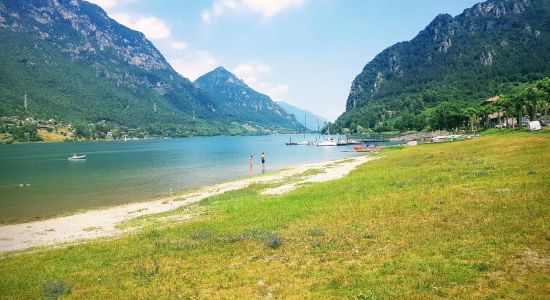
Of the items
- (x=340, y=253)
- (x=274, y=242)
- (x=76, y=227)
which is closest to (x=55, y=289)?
(x=274, y=242)

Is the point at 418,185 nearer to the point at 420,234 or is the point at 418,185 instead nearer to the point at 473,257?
the point at 420,234

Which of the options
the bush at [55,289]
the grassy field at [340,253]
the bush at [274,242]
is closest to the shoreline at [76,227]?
the grassy field at [340,253]

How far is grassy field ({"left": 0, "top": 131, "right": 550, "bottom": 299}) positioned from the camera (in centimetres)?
1430

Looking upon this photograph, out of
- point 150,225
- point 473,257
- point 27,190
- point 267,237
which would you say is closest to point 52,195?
point 27,190

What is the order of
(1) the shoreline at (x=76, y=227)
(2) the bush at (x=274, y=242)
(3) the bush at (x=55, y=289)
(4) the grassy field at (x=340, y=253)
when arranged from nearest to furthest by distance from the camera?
(4) the grassy field at (x=340, y=253) → (3) the bush at (x=55, y=289) → (2) the bush at (x=274, y=242) → (1) the shoreline at (x=76, y=227)

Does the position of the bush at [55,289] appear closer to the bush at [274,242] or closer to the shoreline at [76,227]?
the bush at [274,242]

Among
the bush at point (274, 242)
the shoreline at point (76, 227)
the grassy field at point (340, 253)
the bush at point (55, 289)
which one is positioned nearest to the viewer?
the grassy field at point (340, 253)

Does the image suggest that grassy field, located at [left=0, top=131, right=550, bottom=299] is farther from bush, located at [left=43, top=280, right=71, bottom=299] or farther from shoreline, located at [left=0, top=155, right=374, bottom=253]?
shoreline, located at [left=0, top=155, right=374, bottom=253]

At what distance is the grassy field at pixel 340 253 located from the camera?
46.9 ft

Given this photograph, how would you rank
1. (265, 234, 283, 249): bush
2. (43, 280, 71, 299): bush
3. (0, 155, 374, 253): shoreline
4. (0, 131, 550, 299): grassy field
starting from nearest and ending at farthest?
(0, 131, 550, 299): grassy field → (43, 280, 71, 299): bush → (265, 234, 283, 249): bush → (0, 155, 374, 253): shoreline

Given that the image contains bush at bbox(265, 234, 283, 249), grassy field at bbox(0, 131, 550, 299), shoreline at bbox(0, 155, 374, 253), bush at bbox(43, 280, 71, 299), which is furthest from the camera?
shoreline at bbox(0, 155, 374, 253)

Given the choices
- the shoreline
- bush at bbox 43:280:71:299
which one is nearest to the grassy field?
bush at bbox 43:280:71:299

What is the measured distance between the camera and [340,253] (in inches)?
734

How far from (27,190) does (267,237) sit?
222 ft
